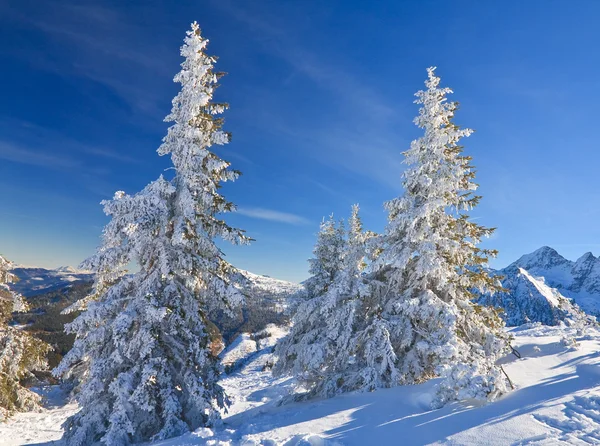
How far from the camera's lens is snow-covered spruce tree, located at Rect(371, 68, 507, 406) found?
480 inches

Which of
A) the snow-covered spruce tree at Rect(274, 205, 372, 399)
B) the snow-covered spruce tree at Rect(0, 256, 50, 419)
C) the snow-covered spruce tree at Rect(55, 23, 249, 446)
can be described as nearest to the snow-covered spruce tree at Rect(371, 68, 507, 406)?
the snow-covered spruce tree at Rect(274, 205, 372, 399)

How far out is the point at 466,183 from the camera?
45.7 feet

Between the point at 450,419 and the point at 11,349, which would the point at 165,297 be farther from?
the point at 11,349

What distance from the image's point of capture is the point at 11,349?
16938 millimetres

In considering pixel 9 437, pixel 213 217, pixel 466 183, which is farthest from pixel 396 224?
pixel 9 437

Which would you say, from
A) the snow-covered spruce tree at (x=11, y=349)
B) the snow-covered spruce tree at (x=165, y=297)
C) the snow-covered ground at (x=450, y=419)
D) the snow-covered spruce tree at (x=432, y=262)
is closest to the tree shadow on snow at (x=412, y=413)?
the snow-covered ground at (x=450, y=419)

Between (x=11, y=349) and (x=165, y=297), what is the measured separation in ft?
40.7

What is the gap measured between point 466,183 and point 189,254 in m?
11.6

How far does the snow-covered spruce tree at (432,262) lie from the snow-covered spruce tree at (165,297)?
6.37 meters

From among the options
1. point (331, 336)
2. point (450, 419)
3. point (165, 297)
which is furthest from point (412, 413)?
point (165, 297)

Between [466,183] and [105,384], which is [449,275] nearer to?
[466,183]

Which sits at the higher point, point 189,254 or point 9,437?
point 189,254

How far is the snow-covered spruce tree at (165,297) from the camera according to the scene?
10.1 meters

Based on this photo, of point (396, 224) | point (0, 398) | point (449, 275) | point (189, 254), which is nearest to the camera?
point (189, 254)
